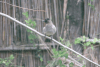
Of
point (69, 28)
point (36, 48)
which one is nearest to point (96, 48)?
point (69, 28)

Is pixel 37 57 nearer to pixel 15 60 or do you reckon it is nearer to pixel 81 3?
pixel 15 60

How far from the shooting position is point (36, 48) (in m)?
3.74

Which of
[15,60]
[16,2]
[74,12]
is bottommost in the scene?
[15,60]

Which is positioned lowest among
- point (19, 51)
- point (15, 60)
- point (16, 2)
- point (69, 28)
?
point (15, 60)

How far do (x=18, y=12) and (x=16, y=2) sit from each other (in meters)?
0.25

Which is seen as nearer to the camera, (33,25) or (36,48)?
(33,25)

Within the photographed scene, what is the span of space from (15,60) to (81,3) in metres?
2.17

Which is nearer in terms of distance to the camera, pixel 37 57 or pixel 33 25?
pixel 33 25

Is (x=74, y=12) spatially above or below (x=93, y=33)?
above

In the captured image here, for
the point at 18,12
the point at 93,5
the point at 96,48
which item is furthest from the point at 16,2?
the point at 96,48

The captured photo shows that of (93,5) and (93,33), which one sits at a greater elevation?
(93,5)

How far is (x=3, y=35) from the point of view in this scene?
3.71m

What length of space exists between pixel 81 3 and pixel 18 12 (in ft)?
5.18

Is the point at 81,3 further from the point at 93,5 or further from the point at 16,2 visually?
the point at 16,2
